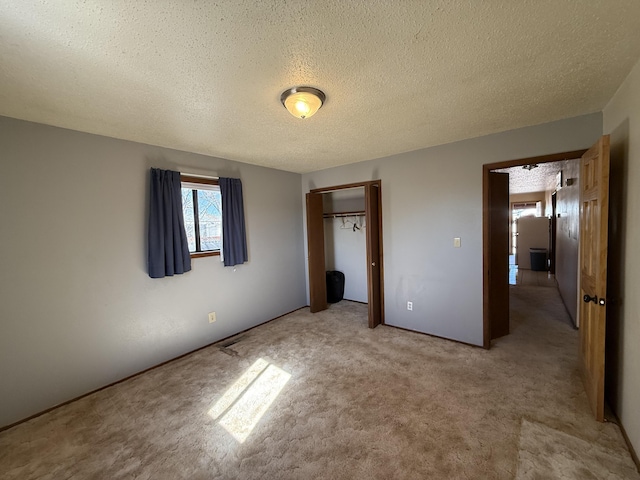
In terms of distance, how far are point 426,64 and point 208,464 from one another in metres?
2.75

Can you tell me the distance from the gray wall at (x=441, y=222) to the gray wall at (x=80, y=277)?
2362 millimetres

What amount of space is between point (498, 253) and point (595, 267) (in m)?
1.35

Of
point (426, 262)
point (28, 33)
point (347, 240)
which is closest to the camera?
point (28, 33)

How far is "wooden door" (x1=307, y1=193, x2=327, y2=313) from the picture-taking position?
419 centimetres

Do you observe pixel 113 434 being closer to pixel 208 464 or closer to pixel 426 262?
pixel 208 464

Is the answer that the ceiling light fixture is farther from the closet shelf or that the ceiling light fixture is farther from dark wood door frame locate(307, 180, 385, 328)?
the closet shelf

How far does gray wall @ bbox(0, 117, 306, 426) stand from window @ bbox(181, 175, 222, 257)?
14 cm

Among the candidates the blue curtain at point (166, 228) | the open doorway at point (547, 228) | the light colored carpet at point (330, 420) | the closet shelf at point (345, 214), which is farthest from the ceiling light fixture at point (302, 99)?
the open doorway at point (547, 228)

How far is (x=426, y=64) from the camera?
150 centimetres

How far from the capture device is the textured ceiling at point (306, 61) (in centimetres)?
112

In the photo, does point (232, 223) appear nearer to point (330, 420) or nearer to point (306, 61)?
point (306, 61)

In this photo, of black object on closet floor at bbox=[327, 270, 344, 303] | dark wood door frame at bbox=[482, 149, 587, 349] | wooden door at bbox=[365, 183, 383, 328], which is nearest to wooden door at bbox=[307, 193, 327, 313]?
black object on closet floor at bbox=[327, 270, 344, 303]

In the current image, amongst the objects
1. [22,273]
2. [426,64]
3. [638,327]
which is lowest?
[638,327]

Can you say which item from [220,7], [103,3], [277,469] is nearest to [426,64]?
[220,7]
